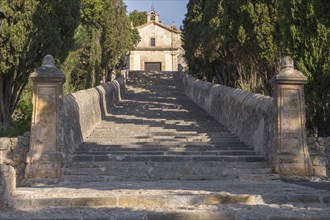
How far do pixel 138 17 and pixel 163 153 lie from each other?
5965cm

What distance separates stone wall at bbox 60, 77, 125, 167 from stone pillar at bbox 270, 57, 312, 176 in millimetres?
3666

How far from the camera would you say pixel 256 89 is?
1612 cm

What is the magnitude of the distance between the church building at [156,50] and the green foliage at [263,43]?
26580mm

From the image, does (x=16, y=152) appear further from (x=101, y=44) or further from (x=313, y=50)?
(x=101, y=44)

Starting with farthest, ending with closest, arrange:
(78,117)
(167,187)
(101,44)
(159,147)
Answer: (101,44), (78,117), (159,147), (167,187)

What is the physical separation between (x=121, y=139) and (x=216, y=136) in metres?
2.17

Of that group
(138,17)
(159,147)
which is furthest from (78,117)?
(138,17)

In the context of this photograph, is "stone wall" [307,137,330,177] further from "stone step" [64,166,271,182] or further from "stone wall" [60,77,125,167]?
"stone wall" [60,77,125,167]

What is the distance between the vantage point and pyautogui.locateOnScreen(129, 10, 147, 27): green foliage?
6650 centimetres

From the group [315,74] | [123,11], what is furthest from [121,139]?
[123,11]

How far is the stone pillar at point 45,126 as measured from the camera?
777cm

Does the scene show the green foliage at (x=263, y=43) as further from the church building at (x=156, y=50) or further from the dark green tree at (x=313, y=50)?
the church building at (x=156, y=50)

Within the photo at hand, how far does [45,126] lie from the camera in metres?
7.93

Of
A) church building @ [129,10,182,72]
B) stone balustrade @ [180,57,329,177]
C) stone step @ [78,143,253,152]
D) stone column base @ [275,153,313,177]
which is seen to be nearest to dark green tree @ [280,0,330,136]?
stone balustrade @ [180,57,329,177]
